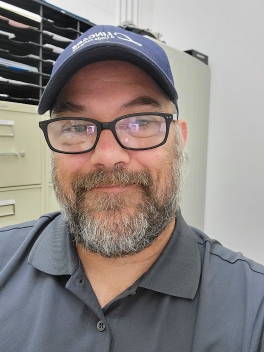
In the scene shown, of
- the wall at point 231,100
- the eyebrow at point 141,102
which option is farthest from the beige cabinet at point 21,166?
the wall at point 231,100

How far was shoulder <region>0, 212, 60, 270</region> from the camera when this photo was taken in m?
0.80

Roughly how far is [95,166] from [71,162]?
7 cm

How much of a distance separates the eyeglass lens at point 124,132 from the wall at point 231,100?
1306 mm

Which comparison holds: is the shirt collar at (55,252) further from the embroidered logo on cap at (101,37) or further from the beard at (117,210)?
the embroidered logo on cap at (101,37)

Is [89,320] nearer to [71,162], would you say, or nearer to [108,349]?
[108,349]

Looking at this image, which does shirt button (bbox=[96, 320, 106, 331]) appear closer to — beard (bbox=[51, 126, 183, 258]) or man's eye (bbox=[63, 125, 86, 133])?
beard (bbox=[51, 126, 183, 258])

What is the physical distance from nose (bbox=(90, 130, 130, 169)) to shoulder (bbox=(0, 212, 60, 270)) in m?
0.32

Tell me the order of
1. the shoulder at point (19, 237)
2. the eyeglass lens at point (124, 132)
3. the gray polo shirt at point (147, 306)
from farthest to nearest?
the shoulder at point (19, 237)
the eyeglass lens at point (124, 132)
the gray polo shirt at point (147, 306)

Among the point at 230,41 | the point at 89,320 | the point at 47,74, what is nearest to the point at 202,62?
the point at 230,41

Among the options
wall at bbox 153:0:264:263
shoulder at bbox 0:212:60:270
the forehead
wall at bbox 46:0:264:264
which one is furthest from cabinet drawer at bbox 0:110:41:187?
wall at bbox 153:0:264:263

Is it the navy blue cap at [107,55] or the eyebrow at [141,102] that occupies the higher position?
the navy blue cap at [107,55]

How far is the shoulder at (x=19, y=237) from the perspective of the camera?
2.64 ft

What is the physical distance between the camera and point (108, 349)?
59 centimetres

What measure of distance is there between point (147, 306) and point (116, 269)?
0.13 m
